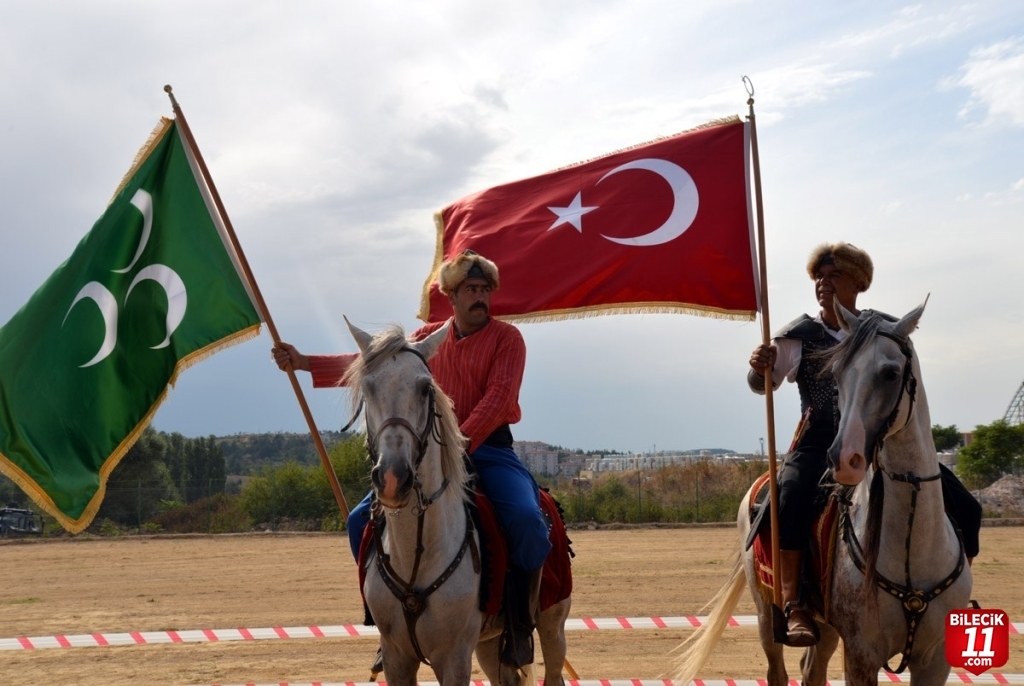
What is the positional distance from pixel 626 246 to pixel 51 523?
32.0m

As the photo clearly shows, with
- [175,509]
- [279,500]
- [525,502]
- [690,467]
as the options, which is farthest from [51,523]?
[525,502]

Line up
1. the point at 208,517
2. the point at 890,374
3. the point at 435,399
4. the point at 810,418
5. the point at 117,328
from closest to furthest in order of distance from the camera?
the point at 890,374
the point at 435,399
the point at 810,418
the point at 117,328
the point at 208,517

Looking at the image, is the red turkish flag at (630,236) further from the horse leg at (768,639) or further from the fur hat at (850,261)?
the horse leg at (768,639)

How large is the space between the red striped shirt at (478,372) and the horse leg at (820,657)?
7.79ft

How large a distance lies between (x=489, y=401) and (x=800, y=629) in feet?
7.18

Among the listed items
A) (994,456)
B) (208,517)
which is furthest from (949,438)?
(208,517)

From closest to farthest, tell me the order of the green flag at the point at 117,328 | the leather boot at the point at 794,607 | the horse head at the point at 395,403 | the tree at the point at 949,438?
1. the horse head at the point at 395,403
2. the leather boot at the point at 794,607
3. the green flag at the point at 117,328
4. the tree at the point at 949,438

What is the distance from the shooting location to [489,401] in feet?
18.6

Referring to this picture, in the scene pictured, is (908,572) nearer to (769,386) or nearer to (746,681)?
(769,386)

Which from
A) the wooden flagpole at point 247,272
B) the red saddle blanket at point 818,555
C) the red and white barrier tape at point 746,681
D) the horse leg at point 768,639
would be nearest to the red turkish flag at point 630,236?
the wooden flagpole at point 247,272

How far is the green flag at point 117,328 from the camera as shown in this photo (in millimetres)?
6371

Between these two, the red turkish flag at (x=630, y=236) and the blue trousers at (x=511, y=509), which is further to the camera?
the red turkish flag at (x=630, y=236)

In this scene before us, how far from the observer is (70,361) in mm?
6559

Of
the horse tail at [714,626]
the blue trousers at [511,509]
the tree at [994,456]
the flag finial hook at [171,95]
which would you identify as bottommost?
the tree at [994,456]
